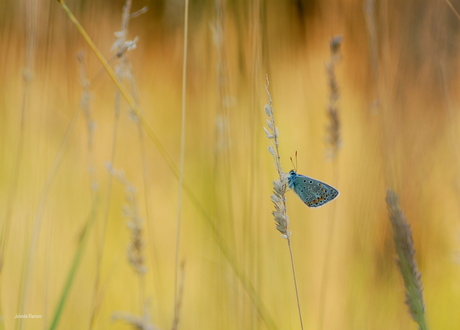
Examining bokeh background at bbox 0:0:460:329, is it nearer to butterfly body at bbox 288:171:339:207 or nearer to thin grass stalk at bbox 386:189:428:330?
butterfly body at bbox 288:171:339:207

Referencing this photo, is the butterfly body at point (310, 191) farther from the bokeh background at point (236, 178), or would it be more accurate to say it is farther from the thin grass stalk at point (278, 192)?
the thin grass stalk at point (278, 192)

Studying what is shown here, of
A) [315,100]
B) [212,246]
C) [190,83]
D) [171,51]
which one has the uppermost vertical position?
[171,51]

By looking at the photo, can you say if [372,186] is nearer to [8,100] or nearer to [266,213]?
[266,213]

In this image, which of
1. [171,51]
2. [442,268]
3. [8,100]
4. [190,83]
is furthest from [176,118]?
[442,268]

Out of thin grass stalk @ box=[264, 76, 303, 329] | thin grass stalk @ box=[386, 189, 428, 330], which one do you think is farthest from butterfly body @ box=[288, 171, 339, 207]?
thin grass stalk @ box=[386, 189, 428, 330]

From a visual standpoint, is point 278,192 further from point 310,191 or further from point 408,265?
point 310,191
